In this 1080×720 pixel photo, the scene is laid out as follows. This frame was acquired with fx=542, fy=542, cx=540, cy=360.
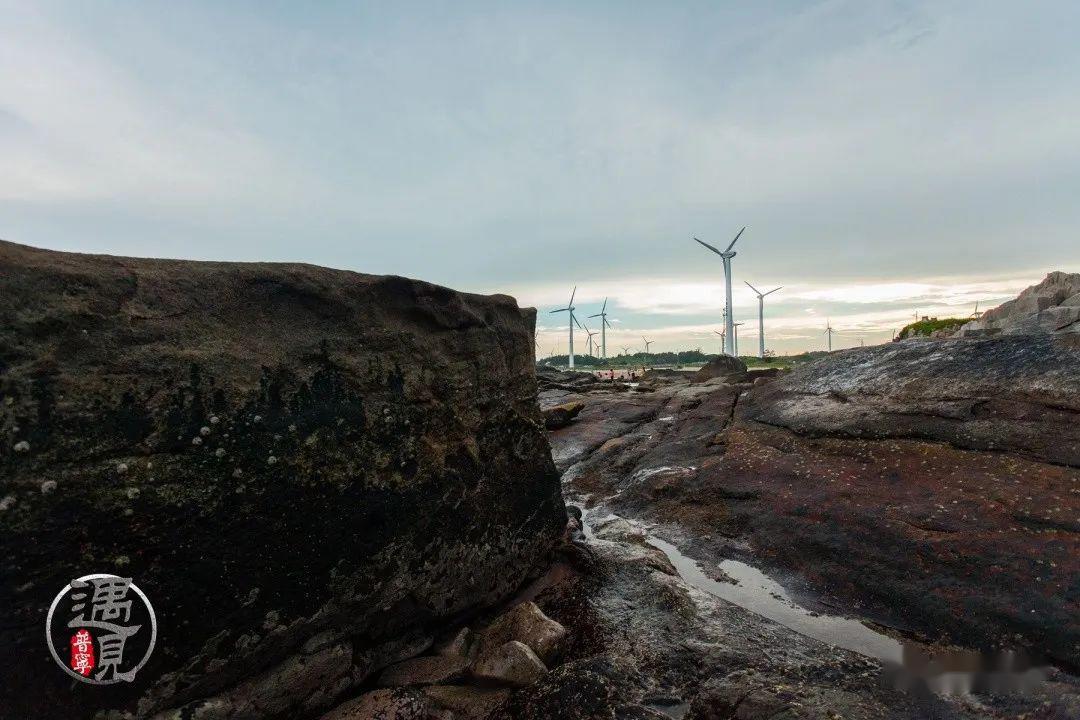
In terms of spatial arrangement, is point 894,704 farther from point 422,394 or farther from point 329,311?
point 329,311

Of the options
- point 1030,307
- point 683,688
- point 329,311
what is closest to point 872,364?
point 683,688

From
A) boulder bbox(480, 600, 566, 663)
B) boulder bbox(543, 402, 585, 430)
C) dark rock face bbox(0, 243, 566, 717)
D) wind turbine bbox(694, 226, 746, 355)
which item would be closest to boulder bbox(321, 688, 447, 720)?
dark rock face bbox(0, 243, 566, 717)

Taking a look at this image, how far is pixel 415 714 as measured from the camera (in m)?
3.92

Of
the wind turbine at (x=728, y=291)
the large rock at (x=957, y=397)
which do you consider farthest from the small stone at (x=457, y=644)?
the wind turbine at (x=728, y=291)

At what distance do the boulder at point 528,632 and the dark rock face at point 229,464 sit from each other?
44cm

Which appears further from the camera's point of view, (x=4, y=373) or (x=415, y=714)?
(x=415, y=714)

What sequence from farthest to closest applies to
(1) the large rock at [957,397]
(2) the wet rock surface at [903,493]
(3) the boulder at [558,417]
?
(3) the boulder at [558,417]
(1) the large rock at [957,397]
(2) the wet rock surface at [903,493]

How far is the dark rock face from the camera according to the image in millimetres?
3129

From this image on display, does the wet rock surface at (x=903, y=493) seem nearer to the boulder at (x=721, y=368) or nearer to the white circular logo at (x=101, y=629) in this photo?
the white circular logo at (x=101, y=629)

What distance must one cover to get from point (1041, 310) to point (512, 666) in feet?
102

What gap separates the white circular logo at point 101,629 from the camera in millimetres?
3111

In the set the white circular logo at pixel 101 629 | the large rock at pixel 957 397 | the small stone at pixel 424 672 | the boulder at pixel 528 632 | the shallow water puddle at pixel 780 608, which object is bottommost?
the shallow water puddle at pixel 780 608

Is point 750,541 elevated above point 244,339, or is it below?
below

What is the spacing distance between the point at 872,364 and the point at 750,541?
4.81 metres
